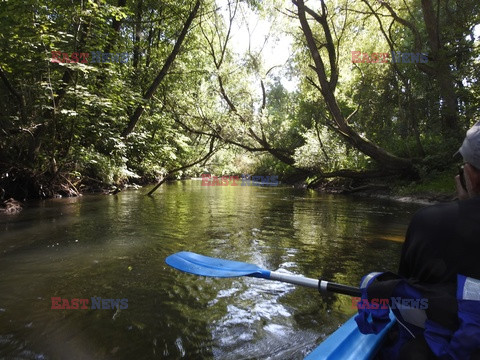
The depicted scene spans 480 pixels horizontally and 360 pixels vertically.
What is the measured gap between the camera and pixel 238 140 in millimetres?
16031

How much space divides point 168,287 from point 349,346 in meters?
2.24

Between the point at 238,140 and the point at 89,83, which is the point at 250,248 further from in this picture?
the point at 238,140

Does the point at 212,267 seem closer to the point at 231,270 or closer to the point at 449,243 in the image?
the point at 231,270

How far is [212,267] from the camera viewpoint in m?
3.21

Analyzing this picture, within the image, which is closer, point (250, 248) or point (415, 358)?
point (415, 358)

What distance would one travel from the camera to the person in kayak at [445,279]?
3.95 ft

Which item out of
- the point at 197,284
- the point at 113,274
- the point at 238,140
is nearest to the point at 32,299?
the point at 113,274

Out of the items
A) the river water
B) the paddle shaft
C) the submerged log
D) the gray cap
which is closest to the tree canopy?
the submerged log

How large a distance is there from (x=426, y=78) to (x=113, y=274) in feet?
44.9

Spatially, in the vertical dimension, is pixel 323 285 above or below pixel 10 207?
above

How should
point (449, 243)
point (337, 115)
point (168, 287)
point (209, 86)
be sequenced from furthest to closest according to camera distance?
point (209, 86) → point (337, 115) → point (168, 287) → point (449, 243)

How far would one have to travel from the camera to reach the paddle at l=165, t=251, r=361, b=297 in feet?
7.75

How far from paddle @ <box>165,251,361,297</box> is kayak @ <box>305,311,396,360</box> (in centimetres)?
37

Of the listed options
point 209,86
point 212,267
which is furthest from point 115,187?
point 212,267
